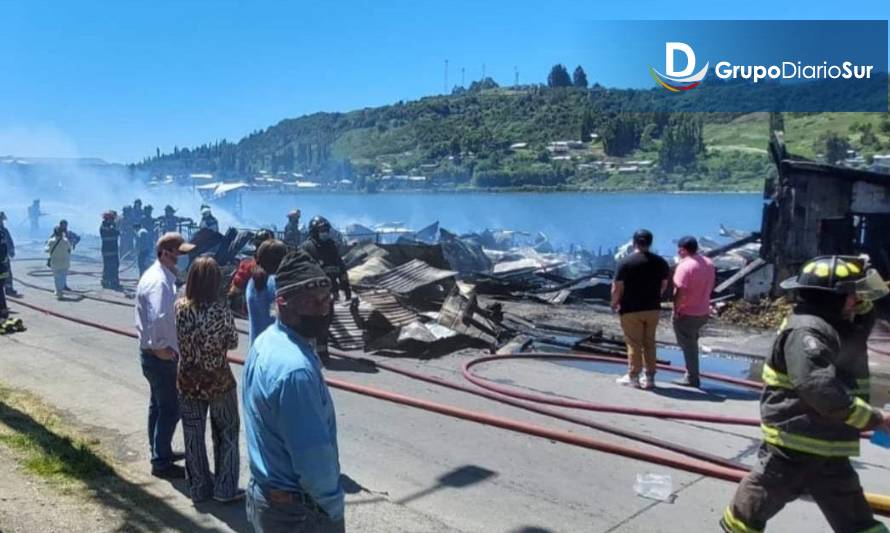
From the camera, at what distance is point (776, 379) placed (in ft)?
11.5

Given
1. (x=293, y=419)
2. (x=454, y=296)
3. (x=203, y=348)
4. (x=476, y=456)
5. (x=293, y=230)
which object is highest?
(x=293, y=419)

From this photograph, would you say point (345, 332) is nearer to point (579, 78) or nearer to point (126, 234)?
point (126, 234)

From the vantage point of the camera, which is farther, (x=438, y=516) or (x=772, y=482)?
(x=438, y=516)

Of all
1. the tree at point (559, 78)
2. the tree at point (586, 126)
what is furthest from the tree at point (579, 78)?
the tree at point (586, 126)

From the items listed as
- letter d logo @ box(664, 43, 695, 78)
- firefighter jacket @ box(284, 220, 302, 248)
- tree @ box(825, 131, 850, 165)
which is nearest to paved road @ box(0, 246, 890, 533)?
firefighter jacket @ box(284, 220, 302, 248)

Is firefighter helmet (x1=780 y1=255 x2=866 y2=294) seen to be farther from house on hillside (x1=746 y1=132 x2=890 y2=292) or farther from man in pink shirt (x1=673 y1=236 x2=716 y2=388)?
house on hillside (x1=746 y1=132 x2=890 y2=292)

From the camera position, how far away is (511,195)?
8225 centimetres

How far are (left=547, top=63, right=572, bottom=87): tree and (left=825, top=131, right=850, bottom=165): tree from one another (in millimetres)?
82508

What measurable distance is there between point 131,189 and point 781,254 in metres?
51.3

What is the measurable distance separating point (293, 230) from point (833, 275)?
49.5 feet

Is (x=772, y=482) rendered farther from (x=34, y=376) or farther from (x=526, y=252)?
(x=526, y=252)

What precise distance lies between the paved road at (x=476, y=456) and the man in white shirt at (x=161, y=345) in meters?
0.31

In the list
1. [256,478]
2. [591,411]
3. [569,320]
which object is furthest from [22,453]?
[569,320]

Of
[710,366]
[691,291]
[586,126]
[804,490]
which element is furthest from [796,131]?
[804,490]
